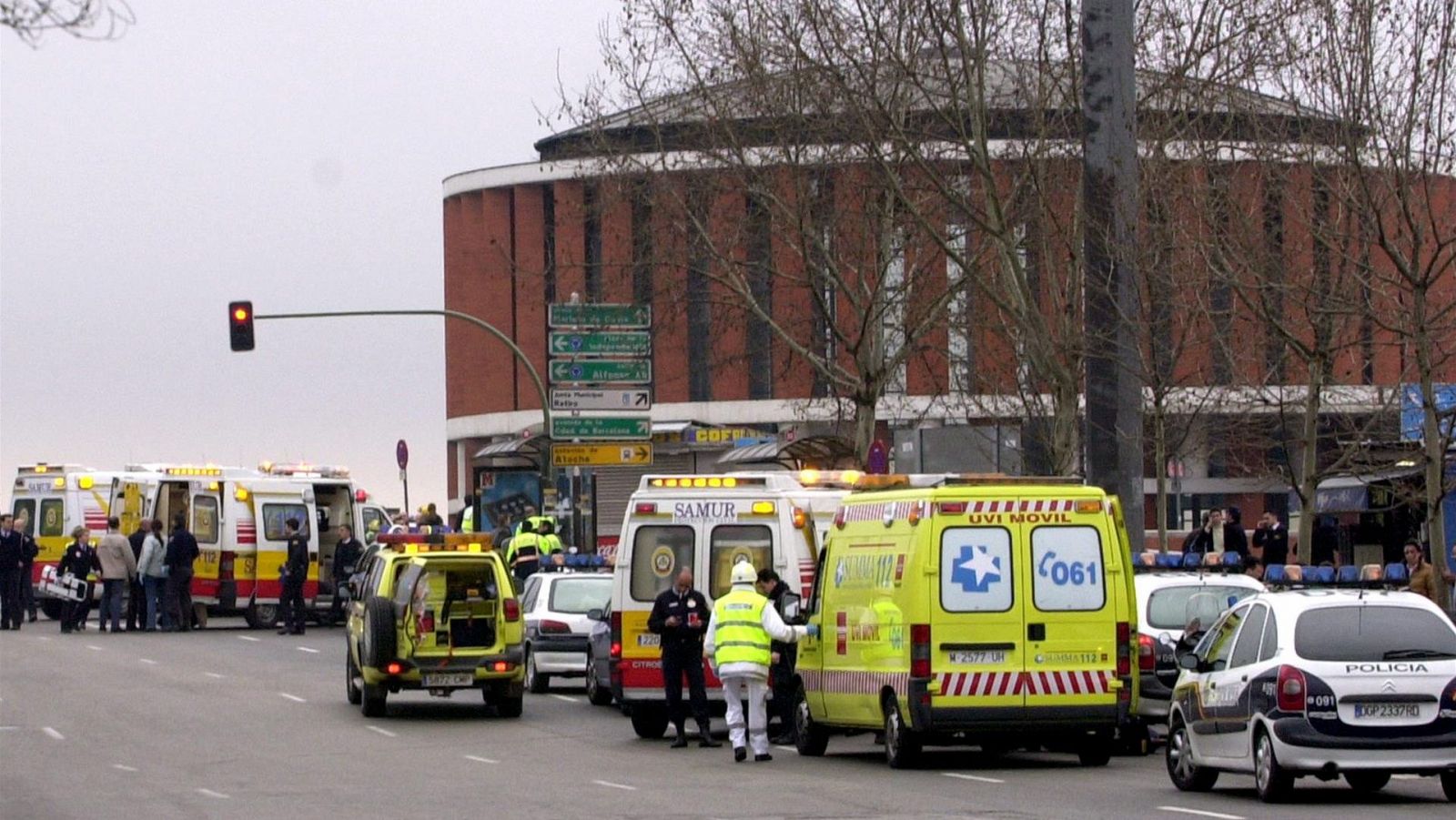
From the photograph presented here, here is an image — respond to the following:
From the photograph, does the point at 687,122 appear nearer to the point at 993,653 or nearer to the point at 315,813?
the point at 993,653

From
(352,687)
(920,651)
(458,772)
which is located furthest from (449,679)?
(920,651)

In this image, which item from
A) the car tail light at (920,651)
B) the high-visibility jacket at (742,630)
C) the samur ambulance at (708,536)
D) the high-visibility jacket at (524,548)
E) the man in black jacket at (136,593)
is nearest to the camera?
the car tail light at (920,651)

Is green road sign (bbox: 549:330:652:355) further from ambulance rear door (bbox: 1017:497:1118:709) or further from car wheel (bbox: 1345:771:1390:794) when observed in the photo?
car wheel (bbox: 1345:771:1390:794)

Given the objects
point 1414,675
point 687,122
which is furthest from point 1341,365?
point 1414,675

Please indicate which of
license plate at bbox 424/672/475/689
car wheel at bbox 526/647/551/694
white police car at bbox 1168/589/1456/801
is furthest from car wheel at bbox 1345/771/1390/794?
car wheel at bbox 526/647/551/694

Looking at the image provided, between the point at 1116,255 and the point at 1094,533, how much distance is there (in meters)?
8.05

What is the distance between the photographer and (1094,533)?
19.0m

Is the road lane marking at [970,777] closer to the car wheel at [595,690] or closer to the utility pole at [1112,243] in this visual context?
the utility pole at [1112,243]

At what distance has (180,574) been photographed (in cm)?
4094

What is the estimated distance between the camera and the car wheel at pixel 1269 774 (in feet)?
51.8

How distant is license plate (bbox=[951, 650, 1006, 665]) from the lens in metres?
18.7

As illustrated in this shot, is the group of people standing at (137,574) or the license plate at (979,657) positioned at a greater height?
the group of people standing at (137,574)

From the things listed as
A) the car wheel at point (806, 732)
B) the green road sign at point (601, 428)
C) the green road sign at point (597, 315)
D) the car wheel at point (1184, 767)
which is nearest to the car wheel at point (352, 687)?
the car wheel at point (806, 732)

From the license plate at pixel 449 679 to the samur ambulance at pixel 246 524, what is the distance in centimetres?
1660
